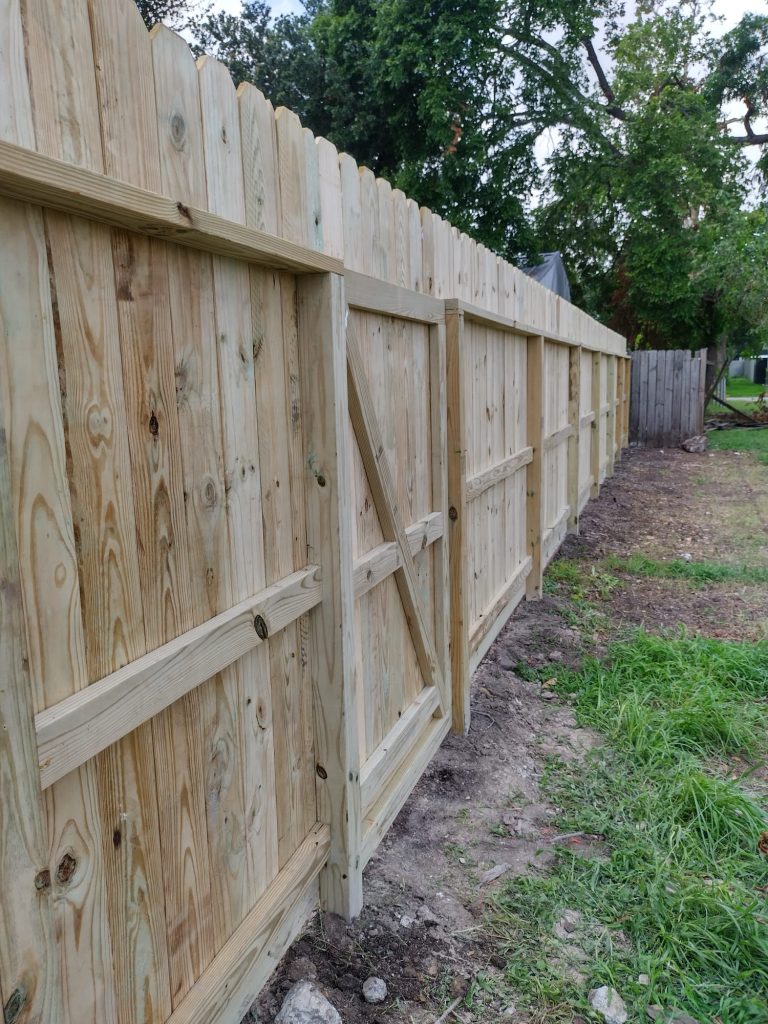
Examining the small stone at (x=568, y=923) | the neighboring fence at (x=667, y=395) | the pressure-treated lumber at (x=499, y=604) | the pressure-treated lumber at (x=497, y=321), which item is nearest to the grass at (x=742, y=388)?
the neighboring fence at (x=667, y=395)

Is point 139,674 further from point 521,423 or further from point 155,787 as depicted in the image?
point 521,423

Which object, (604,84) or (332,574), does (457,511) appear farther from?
(604,84)

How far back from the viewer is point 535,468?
5574 mm

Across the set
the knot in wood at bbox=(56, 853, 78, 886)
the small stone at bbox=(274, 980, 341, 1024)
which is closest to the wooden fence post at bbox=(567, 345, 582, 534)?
the small stone at bbox=(274, 980, 341, 1024)

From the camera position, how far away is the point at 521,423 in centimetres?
532

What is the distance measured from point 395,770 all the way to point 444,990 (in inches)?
34.1

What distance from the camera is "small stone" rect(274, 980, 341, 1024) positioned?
1.91m

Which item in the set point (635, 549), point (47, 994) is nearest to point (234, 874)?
point (47, 994)

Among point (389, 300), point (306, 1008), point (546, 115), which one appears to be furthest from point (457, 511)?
point (546, 115)

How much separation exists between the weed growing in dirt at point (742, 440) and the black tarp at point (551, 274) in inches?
175

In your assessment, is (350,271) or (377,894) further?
(377,894)

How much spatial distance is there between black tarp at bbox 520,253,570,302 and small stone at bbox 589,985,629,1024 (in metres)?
14.8

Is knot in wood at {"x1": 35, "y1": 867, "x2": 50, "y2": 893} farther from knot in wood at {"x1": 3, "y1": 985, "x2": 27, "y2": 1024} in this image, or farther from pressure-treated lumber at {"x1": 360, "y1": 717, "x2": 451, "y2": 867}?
pressure-treated lumber at {"x1": 360, "y1": 717, "x2": 451, "y2": 867}

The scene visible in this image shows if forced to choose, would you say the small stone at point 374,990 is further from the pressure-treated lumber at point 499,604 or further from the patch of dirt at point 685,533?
the patch of dirt at point 685,533
